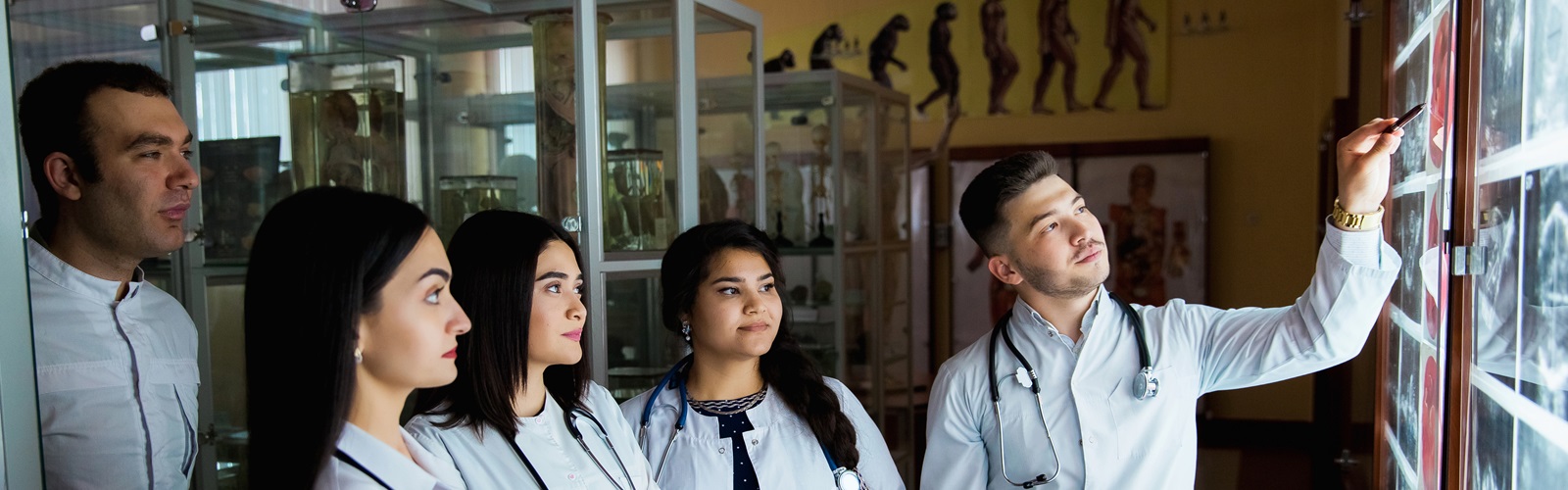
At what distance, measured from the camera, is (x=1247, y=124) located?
8555 millimetres

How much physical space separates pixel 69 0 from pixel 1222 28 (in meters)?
7.76

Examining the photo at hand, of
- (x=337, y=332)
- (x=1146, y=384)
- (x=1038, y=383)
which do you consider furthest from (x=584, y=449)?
(x=1146, y=384)

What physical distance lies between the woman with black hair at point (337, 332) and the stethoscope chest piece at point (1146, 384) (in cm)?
157

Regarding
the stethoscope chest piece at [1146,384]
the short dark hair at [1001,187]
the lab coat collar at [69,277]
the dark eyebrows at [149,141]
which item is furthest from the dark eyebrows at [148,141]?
the stethoscope chest piece at [1146,384]

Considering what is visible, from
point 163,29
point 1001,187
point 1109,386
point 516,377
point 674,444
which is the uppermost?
point 163,29

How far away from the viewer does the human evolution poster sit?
8789mm

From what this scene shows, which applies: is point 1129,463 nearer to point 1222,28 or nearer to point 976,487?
point 976,487

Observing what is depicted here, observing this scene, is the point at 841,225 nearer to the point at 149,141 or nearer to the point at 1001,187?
the point at 1001,187

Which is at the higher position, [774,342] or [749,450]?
[774,342]

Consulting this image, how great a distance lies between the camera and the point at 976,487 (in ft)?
8.75

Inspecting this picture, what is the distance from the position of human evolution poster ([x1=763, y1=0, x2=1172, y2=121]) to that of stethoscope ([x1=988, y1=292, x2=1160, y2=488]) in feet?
20.0

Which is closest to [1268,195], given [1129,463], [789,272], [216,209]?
[789,272]

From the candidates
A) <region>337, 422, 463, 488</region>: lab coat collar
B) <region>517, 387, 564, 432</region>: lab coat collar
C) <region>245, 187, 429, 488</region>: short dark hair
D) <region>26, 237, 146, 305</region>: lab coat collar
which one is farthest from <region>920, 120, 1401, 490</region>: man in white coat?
<region>26, 237, 146, 305</region>: lab coat collar

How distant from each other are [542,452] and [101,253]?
A: 0.98 m
